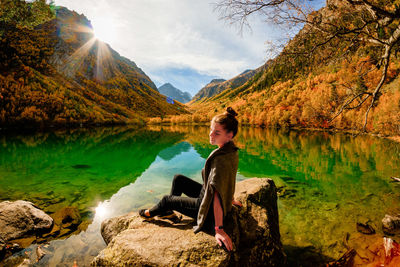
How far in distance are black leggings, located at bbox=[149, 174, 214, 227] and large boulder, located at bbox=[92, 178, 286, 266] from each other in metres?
0.25

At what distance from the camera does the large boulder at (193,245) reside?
84.8 inches

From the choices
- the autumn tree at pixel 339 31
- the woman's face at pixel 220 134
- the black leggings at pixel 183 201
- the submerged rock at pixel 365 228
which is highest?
the autumn tree at pixel 339 31

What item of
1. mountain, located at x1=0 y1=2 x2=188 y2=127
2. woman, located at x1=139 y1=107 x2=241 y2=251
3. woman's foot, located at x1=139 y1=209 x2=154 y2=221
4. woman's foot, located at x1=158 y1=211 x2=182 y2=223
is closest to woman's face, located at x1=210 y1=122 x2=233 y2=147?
woman, located at x1=139 y1=107 x2=241 y2=251

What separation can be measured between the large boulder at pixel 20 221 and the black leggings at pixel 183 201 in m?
3.89

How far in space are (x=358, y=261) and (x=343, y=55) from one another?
483cm

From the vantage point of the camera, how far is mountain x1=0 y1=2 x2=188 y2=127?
1535 inches

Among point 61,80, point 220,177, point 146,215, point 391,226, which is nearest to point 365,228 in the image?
point 391,226

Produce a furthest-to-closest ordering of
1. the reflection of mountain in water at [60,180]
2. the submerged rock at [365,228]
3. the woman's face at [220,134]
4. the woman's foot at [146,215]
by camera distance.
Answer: the reflection of mountain in water at [60,180], the submerged rock at [365,228], the woman's foot at [146,215], the woman's face at [220,134]

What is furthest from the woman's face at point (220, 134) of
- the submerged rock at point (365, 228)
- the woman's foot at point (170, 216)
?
the submerged rock at point (365, 228)

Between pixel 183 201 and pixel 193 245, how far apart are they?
2.18ft

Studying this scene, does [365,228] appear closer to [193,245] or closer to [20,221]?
[193,245]

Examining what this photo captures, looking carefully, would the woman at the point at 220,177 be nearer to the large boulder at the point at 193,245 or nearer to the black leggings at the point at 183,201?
the black leggings at the point at 183,201

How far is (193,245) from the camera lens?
225cm

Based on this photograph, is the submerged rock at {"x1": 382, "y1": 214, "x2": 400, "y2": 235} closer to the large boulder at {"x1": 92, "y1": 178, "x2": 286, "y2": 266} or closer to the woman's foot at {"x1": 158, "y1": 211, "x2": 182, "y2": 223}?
the large boulder at {"x1": 92, "y1": 178, "x2": 286, "y2": 266}
